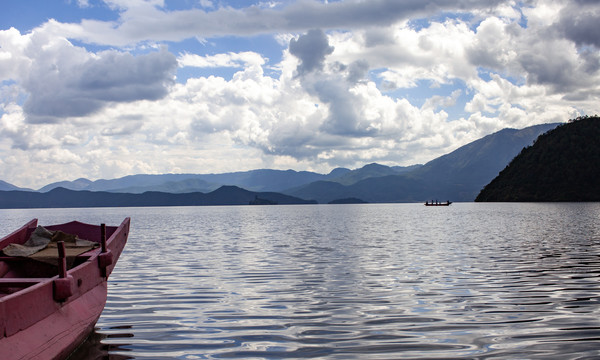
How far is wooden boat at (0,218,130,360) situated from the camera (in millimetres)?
9961

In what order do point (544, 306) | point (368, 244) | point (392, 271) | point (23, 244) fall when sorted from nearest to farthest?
point (544, 306)
point (23, 244)
point (392, 271)
point (368, 244)

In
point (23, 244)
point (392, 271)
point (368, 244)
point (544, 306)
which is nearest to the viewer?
point (544, 306)

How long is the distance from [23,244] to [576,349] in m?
19.7

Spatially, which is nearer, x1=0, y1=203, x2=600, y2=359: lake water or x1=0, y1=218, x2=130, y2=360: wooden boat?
x1=0, y1=218, x2=130, y2=360: wooden boat

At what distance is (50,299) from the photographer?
11.8 meters

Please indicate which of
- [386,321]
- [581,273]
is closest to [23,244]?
[386,321]

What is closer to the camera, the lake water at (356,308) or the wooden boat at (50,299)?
the wooden boat at (50,299)

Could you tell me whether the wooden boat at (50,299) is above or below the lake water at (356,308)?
above

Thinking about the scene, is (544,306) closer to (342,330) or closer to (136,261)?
(342,330)

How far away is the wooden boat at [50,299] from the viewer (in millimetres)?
9961

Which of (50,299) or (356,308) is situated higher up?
(50,299)

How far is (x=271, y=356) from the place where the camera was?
12.7 m

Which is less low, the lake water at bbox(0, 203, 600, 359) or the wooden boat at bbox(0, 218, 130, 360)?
the wooden boat at bbox(0, 218, 130, 360)

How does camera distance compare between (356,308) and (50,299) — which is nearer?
(50,299)
